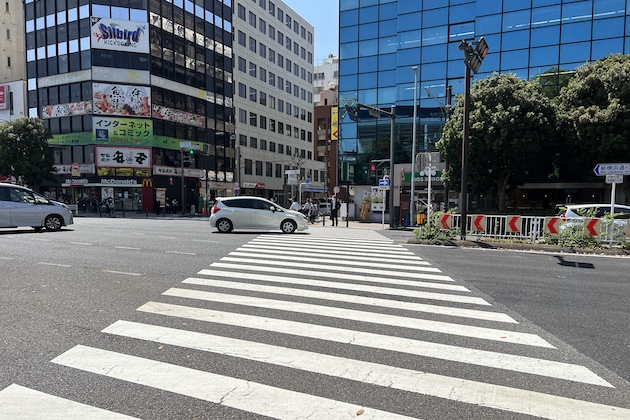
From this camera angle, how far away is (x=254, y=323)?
4.87m

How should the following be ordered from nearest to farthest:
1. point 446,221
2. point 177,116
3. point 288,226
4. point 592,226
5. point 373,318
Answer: point 373,318, point 592,226, point 446,221, point 288,226, point 177,116

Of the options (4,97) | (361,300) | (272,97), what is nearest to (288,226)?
(361,300)

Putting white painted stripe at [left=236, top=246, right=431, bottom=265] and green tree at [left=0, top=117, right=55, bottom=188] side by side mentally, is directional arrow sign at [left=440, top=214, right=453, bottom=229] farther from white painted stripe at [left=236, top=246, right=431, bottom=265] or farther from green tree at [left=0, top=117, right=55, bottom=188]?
green tree at [left=0, top=117, right=55, bottom=188]

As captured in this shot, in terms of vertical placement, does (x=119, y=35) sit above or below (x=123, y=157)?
above

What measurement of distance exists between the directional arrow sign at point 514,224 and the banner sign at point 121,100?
37.2 metres

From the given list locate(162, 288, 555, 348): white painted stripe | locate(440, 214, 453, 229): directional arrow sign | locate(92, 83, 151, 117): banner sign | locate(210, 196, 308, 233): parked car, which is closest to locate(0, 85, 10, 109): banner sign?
locate(92, 83, 151, 117): banner sign

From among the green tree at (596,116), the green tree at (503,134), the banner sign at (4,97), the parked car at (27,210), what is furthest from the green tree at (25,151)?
the green tree at (596,116)

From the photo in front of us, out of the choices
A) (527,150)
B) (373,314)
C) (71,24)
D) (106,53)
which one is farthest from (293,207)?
(71,24)

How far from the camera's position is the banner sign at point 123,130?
38344mm

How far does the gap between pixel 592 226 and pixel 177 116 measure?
41.3m

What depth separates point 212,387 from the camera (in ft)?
10.8

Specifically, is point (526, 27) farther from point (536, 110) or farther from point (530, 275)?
point (530, 275)

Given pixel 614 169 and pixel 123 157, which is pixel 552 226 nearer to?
pixel 614 169

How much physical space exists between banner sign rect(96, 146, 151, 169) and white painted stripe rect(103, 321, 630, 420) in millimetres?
38669
